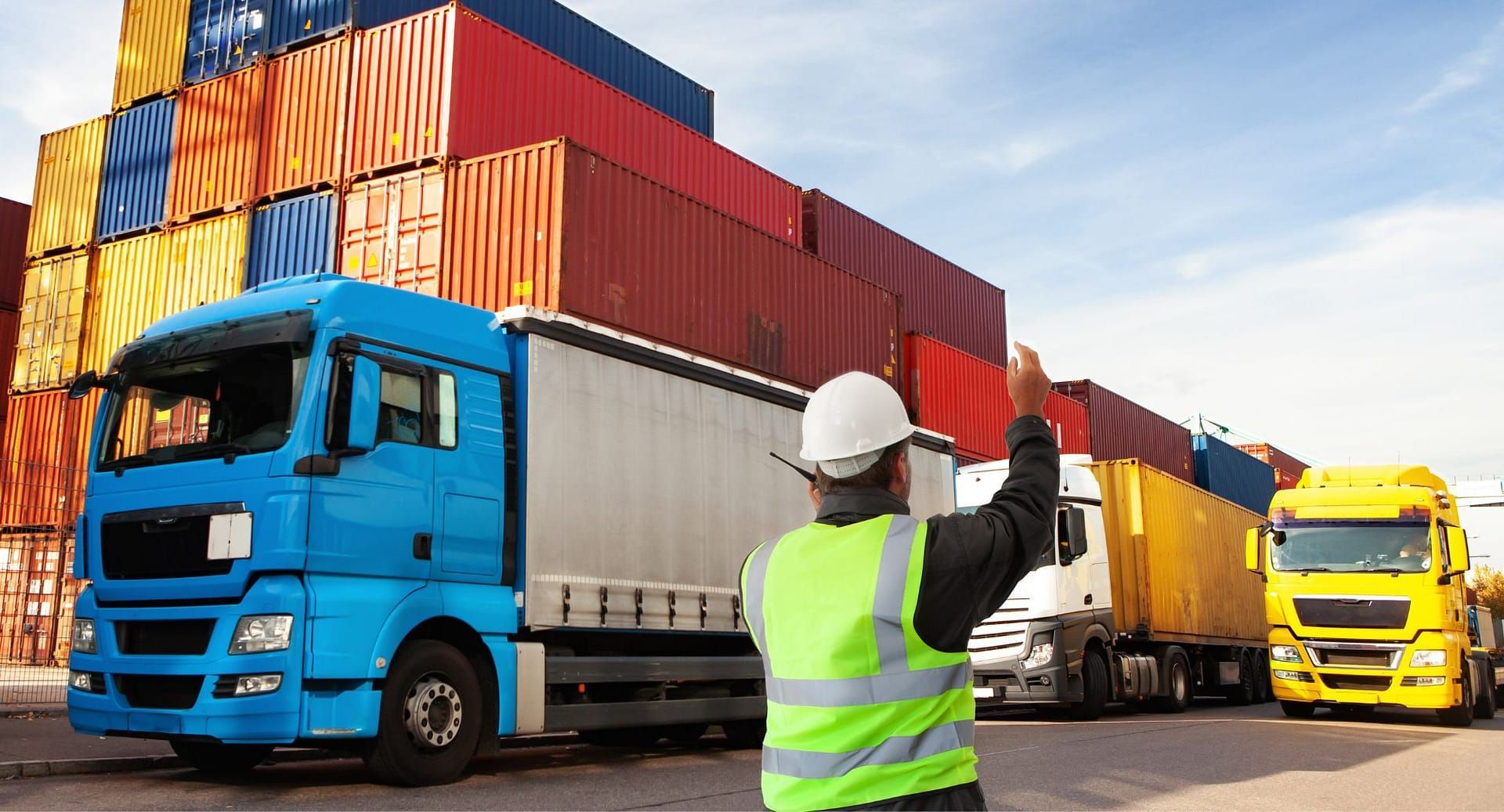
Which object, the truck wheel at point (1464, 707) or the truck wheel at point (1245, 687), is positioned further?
the truck wheel at point (1245, 687)

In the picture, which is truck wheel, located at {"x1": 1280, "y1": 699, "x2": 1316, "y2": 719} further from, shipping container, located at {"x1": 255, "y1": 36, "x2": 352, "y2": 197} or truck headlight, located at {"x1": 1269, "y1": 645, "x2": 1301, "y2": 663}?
shipping container, located at {"x1": 255, "y1": 36, "x2": 352, "y2": 197}

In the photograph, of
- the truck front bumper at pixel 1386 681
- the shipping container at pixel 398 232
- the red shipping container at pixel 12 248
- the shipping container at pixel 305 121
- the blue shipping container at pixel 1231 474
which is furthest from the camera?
the blue shipping container at pixel 1231 474

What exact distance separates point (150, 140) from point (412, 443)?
12.4m

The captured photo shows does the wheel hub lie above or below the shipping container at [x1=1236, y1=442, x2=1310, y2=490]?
below

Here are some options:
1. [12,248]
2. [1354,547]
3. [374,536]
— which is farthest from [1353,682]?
[12,248]

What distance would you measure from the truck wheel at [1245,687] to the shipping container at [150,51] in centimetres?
1829

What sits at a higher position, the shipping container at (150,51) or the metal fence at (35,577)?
the shipping container at (150,51)

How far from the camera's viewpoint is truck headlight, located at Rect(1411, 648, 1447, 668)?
13344 millimetres

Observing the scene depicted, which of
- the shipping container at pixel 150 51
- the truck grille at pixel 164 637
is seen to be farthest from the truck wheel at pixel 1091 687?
the shipping container at pixel 150 51

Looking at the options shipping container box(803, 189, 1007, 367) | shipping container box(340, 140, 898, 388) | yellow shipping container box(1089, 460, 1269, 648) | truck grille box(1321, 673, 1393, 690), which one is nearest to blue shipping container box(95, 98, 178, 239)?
shipping container box(340, 140, 898, 388)

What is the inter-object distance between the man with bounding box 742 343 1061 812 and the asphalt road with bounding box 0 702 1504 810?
4519 millimetres

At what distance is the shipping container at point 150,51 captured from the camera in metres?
17.7

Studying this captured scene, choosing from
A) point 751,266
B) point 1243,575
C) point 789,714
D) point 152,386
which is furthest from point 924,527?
point 1243,575

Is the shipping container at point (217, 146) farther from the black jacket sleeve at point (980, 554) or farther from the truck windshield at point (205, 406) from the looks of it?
the black jacket sleeve at point (980, 554)
